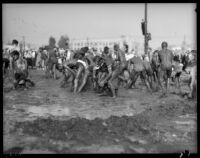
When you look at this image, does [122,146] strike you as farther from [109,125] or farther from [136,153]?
[109,125]

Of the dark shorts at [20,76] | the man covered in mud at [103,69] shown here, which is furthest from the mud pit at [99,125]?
the dark shorts at [20,76]

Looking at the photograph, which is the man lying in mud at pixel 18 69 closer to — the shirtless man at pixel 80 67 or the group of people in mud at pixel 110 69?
the group of people in mud at pixel 110 69

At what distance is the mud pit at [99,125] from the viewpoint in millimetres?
4652

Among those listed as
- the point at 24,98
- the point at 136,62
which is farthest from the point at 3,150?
the point at 136,62

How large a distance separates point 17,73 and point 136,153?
7489mm

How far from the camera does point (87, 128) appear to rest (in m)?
5.45

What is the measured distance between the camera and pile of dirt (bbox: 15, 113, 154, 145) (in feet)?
16.4

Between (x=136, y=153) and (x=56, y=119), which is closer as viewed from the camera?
(x=136, y=153)

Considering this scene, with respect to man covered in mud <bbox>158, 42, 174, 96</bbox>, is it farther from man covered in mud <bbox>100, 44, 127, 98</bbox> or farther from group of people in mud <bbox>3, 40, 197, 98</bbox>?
man covered in mud <bbox>100, 44, 127, 98</bbox>

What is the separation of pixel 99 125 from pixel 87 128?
0.34 m

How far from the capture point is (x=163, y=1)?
566 centimetres

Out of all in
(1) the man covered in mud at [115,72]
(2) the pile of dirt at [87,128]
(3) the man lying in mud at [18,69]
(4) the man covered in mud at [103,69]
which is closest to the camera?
(2) the pile of dirt at [87,128]

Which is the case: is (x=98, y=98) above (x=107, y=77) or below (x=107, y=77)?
below

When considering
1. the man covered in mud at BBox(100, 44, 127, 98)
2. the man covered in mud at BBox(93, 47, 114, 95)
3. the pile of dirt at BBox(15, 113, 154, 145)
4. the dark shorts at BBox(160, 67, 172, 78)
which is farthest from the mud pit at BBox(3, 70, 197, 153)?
the dark shorts at BBox(160, 67, 172, 78)
